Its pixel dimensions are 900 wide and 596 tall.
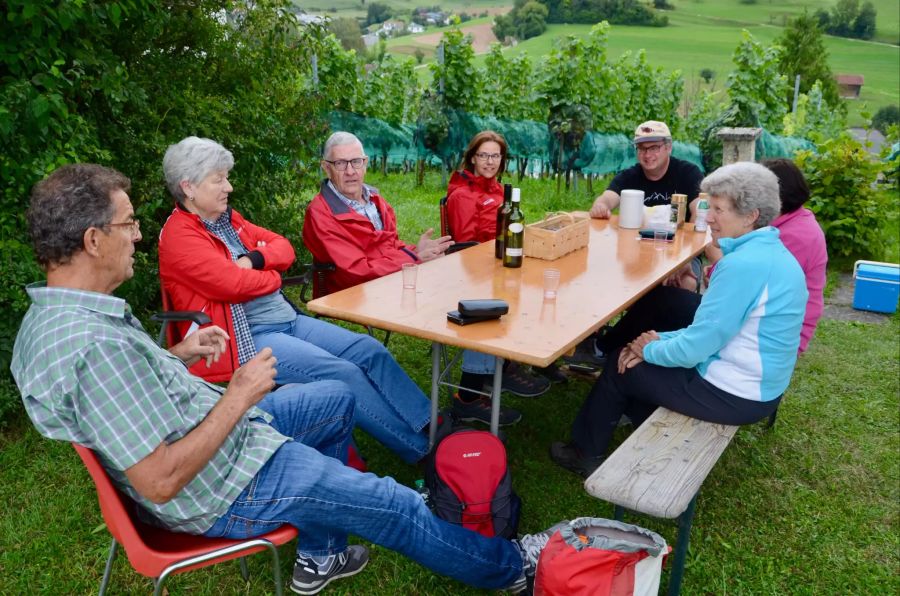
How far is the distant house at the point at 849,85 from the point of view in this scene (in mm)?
43562

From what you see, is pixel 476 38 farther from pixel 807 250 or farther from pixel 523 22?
pixel 523 22

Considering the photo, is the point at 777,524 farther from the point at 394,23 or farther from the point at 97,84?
the point at 394,23

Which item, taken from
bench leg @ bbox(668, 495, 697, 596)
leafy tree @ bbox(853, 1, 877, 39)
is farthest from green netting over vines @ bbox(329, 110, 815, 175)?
leafy tree @ bbox(853, 1, 877, 39)

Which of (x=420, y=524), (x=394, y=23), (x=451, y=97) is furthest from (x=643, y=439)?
(x=394, y=23)

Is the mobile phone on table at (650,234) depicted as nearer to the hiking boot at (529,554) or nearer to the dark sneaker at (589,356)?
the dark sneaker at (589,356)

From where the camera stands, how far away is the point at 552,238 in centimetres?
313

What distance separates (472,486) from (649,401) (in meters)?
0.78

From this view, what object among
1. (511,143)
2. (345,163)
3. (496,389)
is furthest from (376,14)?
(496,389)

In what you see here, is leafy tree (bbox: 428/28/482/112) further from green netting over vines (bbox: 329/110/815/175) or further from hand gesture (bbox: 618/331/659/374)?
hand gesture (bbox: 618/331/659/374)

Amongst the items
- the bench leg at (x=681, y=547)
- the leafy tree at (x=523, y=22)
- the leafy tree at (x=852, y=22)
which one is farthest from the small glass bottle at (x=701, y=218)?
the leafy tree at (x=852, y=22)

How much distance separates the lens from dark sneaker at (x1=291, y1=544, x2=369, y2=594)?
7.25 ft

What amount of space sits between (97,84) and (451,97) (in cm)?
642

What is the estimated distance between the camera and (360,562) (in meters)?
2.32

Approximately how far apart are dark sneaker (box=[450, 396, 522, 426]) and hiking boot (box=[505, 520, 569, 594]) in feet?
3.30
